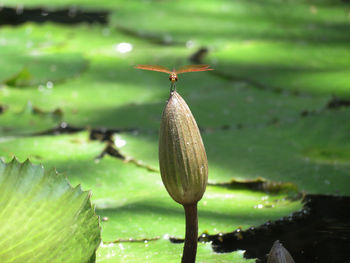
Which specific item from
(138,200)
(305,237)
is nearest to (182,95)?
(138,200)

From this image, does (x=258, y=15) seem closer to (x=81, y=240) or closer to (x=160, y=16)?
(x=160, y=16)

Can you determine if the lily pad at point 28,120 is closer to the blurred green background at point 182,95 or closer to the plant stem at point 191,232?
the blurred green background at point 182,95

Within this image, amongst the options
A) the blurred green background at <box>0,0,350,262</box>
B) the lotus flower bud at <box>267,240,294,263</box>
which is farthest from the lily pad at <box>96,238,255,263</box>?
the lotus flower bud at <box>267,240,294,263</box>

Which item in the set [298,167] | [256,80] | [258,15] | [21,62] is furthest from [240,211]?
[258,15]

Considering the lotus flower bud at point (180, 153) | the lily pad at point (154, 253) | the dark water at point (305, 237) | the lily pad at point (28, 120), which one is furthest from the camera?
the lily pad at point (28, 120)

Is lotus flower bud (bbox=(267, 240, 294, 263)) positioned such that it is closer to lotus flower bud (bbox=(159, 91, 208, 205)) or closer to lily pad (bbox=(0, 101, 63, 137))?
lotus flower bud (bbox=(159, 91, 208, 205))

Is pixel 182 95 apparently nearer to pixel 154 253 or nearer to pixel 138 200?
pixel 138 200

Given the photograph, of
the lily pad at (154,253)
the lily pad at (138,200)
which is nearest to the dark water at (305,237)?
the lily pad at (138,200)
